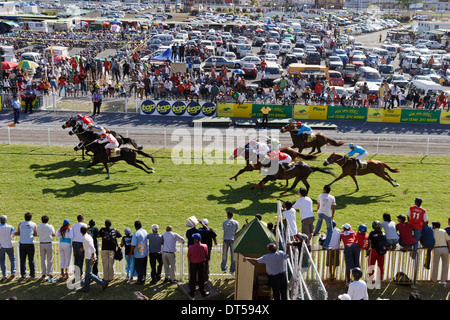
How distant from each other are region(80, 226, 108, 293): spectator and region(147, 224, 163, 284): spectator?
1065 millimetres

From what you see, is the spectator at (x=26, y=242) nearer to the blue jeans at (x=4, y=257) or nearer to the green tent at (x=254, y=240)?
the blue jeans at (x=4, y=257)

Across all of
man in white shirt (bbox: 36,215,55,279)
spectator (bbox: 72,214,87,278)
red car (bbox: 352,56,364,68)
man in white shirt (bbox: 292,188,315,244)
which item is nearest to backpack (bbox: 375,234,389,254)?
man in white shirt (bbox: 292,188,315,244)

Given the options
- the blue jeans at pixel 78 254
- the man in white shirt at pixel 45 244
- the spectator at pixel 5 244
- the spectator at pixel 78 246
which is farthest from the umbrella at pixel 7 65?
the blue jeans at pixel 78 254

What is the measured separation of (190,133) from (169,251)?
14.7 metres

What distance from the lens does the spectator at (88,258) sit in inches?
434

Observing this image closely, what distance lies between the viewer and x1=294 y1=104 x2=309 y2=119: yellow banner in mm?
29594

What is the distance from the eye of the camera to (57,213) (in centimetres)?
1603

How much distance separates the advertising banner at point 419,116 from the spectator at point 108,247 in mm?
22319

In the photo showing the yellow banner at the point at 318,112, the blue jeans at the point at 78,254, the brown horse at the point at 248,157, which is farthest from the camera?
the yellow banner at the point at 318,112

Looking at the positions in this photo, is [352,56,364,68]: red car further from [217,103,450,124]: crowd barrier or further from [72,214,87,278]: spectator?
[72,214,87,278]: spectator

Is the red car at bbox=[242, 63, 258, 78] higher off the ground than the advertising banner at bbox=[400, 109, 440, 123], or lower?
higher
